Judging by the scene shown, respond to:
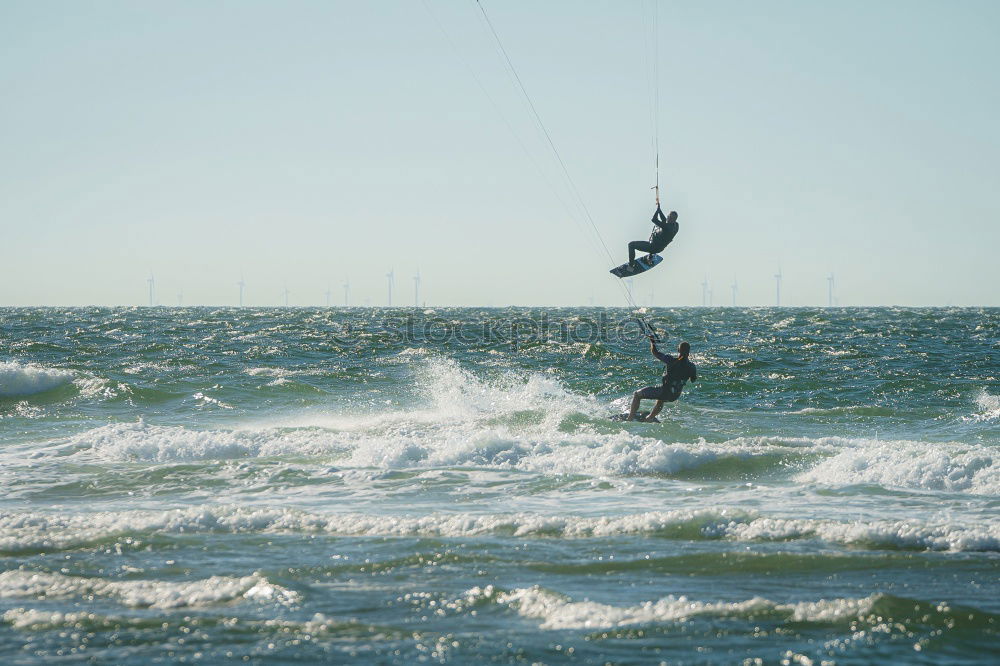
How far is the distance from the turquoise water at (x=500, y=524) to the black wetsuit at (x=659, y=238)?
324 centimetres

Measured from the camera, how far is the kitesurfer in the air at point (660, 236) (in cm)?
1517

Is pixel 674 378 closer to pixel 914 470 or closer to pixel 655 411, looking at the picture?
pixel 655 411

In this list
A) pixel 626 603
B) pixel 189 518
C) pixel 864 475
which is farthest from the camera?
pixel 864 475

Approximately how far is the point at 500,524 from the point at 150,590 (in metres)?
3.49

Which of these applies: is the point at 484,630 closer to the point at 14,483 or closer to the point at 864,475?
the point at 864,475

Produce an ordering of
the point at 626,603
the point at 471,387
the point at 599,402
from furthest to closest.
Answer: the point at 471,387, the point at 599,402, the point at 626,603

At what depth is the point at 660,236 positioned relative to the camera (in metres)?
15.2

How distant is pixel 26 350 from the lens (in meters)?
31.9

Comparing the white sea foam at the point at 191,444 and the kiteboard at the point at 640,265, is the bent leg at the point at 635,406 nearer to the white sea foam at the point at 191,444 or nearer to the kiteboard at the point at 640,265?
the kiteboard at the point at 640,265

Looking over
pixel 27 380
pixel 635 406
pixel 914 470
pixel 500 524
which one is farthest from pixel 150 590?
pixel 27 380

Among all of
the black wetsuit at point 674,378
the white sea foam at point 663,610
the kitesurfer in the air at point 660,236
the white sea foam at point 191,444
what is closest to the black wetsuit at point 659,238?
the kitesurfer in the air at point 660,236

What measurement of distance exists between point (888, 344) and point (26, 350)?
98.9 ft

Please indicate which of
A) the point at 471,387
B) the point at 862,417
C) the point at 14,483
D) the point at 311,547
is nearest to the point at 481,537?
A: the point at 311,547

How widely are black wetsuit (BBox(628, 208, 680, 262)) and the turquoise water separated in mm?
3236
